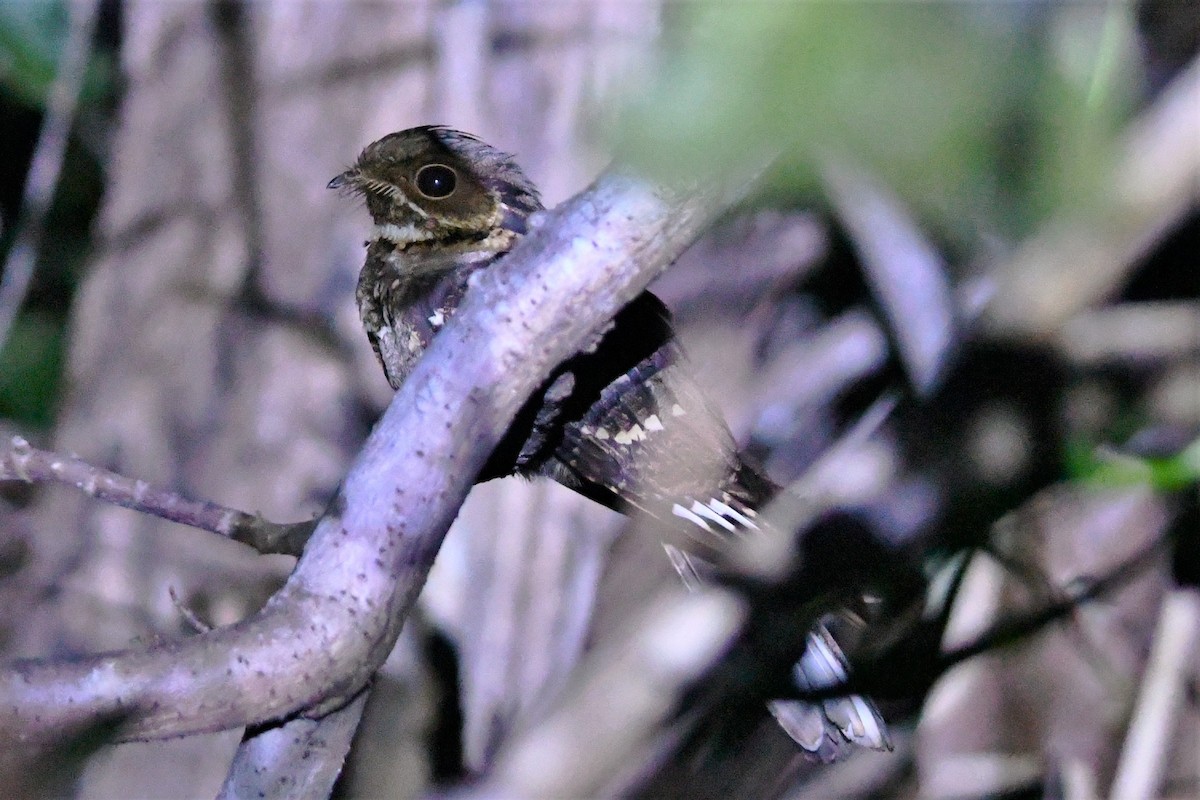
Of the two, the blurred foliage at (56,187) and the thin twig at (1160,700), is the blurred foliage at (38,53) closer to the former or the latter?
the blurred foliage at (56,187)

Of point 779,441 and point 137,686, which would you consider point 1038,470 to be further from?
point 779,441

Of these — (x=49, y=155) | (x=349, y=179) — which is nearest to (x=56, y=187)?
(x=49, y=155)

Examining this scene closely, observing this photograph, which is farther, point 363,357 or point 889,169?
point 363,357

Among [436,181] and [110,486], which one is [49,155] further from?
[110,486]

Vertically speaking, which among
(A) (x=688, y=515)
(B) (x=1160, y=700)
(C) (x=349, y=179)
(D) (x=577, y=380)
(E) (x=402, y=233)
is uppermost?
(C) (x=349, y=179)

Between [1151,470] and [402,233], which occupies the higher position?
[402,233]

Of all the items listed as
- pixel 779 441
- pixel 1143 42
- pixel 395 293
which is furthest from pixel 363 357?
pixel 1143 42
